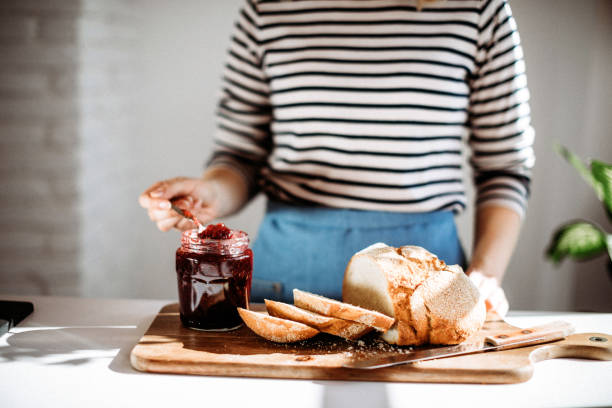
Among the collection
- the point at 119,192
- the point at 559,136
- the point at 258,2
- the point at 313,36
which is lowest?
the point at 119,192

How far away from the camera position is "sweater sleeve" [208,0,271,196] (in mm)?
1580

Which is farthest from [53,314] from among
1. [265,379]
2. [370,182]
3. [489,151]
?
[489,151]

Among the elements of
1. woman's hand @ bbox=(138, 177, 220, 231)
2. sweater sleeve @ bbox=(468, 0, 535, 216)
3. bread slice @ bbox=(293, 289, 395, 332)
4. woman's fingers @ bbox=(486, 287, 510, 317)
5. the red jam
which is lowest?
woman's fingers @ bbox=(486, 287, 510, 317)

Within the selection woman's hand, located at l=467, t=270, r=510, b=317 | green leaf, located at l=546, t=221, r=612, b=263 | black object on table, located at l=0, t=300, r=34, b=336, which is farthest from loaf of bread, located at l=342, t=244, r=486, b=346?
green leaf, located at l=546, t=221, r=612, b=263

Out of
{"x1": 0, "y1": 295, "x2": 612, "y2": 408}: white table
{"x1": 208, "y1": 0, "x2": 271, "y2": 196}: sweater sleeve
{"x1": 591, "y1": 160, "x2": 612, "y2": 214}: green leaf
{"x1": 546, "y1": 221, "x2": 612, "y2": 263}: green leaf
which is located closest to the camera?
{"x1": 0, "y1": 295, "x2": 612, "y2": 408}: white table

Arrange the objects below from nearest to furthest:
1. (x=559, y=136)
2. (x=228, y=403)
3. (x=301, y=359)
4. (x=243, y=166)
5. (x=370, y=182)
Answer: (x=228, y=403) → (x=301, y=359) → (x=370, y=182) → (x=243, y=166) → (x=559, y=136)

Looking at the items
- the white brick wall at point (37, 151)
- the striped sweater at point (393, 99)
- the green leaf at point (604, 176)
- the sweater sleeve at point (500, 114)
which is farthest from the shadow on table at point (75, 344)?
the white brick wall at point (37, 151)

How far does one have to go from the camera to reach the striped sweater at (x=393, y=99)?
1433mm

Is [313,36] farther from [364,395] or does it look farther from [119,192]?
[119,192]

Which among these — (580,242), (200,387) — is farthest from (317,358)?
(580,242)

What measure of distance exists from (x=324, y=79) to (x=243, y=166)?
37cm

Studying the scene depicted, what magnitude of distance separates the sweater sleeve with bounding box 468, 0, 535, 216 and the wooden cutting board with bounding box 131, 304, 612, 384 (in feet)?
1.72

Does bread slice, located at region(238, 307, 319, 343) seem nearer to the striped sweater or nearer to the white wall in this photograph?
the striped sweater

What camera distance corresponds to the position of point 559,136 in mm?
2650
